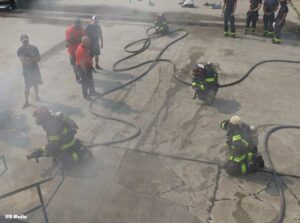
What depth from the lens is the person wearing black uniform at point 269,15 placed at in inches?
529

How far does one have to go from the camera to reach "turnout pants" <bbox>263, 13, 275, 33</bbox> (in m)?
13.8

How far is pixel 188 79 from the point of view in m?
10.9

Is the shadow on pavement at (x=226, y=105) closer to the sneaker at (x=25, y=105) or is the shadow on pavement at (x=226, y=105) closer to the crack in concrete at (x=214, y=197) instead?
the crack in concrete at (x=214, y=197)

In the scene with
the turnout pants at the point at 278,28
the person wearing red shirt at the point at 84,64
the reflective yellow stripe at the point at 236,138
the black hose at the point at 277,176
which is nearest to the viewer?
the black hose at the point at 277,176

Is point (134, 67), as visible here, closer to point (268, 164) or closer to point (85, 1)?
point (268, 164)

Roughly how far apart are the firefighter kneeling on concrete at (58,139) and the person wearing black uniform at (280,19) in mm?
9446

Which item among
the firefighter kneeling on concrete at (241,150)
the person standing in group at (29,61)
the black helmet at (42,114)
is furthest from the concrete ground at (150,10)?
the black helmet at (42,114)

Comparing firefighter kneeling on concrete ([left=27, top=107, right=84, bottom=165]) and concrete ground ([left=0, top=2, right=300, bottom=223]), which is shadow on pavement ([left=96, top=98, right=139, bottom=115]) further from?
firefighter kneeling on concrete ([left=27, top=107, right=84, bottom=165])

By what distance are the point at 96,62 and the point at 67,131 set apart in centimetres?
507

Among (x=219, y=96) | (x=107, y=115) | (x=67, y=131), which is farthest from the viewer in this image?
(x=219, y=96)

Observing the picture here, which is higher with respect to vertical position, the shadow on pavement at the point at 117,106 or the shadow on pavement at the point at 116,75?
the shadow on pavement at the point at 116,75

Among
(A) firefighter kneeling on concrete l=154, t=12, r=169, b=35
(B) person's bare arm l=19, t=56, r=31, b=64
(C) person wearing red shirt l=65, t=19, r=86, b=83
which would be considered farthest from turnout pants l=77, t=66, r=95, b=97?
(A) firefighter kneeling on concrete l=154, t=12, r=169, b=35

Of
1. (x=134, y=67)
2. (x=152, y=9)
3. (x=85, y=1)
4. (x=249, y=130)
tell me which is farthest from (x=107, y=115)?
(x=85, y=1)

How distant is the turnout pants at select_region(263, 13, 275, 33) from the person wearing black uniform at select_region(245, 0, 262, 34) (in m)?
0.44
